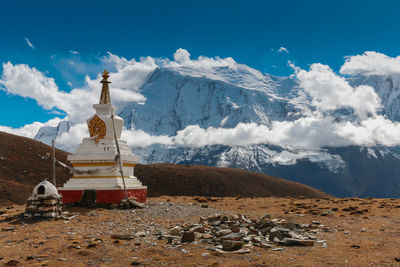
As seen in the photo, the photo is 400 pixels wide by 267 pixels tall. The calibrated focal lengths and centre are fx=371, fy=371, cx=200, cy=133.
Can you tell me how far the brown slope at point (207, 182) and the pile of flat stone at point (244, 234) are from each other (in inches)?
1681

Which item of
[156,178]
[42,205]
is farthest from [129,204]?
[156,178]

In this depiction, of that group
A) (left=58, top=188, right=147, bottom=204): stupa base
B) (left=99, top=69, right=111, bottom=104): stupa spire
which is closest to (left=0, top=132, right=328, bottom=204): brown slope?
(left=99, top=69, right=111, bottom=104): stupa spire

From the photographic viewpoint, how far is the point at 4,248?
12.0 meters

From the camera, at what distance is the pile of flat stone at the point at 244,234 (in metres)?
12.5

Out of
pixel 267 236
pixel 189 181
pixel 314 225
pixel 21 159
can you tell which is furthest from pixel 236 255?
pixel 189 181

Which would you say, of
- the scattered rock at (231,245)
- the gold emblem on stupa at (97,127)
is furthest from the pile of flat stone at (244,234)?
the gold emblem on stupa at (97,127)

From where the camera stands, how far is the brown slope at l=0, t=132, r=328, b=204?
42625 millimetres

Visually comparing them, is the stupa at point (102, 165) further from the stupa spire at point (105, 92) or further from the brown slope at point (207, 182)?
the brown slope at point (207, 182)

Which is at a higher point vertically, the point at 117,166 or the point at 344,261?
the point at 117,166

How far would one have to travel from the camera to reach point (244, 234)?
43.7 ft

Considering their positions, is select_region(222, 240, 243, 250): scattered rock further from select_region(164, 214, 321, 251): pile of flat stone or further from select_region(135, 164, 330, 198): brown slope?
select_region(135, 164, 330, 198): brown slope

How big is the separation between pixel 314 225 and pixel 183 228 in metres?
6.10

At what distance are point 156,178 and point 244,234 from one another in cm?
5069

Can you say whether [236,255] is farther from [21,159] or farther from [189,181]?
[189,181]
